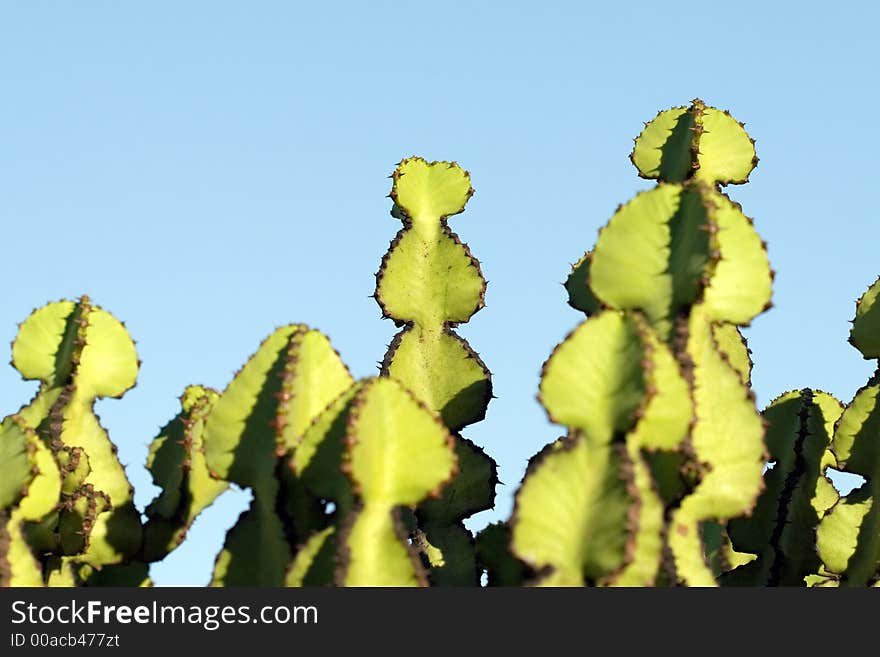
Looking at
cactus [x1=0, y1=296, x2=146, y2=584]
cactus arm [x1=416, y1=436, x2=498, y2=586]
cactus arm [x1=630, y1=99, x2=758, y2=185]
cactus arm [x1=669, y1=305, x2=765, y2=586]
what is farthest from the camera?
cactus arm [x1=630, y1=99, x2=758, y2=185]

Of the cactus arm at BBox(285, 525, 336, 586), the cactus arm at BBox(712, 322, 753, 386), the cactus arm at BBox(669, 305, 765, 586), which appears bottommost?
the cactus arm at BBox(285, 525, 336, 586)

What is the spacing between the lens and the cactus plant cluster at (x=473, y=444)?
3.86 metres

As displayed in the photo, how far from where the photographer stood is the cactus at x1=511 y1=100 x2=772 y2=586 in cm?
383

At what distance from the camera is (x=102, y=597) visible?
4.01 meters

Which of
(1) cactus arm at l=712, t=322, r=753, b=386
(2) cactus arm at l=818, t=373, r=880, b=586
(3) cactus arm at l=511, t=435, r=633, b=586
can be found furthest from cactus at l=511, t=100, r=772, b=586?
(1) cactus arm at l=712, t=322, r=753, b=386

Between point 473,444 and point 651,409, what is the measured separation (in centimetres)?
163

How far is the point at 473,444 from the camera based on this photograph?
5.42 metres

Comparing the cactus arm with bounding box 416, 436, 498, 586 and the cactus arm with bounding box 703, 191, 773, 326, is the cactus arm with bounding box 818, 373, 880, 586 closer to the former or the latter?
the cactus arm with bounding box 703, 191, 773, 326

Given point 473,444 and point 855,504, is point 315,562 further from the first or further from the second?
point 855,504

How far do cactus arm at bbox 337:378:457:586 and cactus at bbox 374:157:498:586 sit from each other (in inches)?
50.7

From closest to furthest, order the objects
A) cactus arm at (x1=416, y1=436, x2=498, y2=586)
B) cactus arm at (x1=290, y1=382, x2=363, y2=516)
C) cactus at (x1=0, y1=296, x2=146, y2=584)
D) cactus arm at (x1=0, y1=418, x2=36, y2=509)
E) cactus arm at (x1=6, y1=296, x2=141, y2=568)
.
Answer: cactus arm at (x1=290, y1=382, x2=363, y2=516) < cactus arm at (x1=0, y1=418, x2=36, y2=509) < cactus at (x1=0, y1=296, x2=146, y2=584) < cactus arm at (x1=6, y1=296, x2=141, y2=568) < cactus arm at (x1=416, y1=436, x2=498, y2=586)

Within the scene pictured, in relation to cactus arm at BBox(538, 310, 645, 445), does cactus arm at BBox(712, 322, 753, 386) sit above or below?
above

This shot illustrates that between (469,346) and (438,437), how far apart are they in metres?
1.64

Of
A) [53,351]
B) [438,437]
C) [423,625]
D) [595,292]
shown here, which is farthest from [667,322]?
[53,351]
